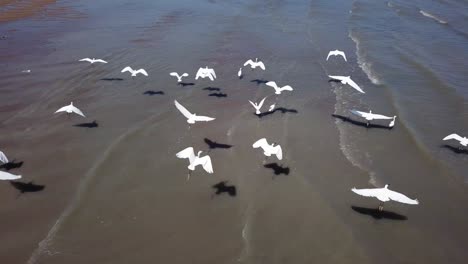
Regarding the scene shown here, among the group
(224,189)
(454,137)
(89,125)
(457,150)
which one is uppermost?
(454,137)

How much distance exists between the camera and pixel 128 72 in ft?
76.1

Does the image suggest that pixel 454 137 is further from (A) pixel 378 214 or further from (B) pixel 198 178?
(B) pixel 198 178

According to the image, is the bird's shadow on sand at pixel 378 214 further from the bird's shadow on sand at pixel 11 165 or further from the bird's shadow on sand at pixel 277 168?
the bird's shadow on sand at pixel 11 165

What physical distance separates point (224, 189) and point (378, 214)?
4755mm

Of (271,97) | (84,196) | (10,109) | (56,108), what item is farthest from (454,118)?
(10,109)

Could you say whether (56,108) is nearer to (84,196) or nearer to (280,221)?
(84,196)

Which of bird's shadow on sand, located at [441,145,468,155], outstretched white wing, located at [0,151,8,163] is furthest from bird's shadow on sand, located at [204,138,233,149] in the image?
bird's shadow on sand, located at [441,145,468,155]

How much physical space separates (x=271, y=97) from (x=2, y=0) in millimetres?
28409

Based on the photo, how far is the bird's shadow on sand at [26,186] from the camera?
13.3 metres

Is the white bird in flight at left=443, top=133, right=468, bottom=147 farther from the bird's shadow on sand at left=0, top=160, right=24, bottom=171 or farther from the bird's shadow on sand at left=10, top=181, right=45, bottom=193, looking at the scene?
the bird's shadow on sand at left=0, top=160, right=24, bottom=171

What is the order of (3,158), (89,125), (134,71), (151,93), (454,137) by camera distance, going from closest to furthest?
1. (3,158)
2. (454,137)
3. (89,125)
4. (151,93)
5. (134,71)

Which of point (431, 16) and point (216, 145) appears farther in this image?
point (431, 16)

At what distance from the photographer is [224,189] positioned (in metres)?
13.9

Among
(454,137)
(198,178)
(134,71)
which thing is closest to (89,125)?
(134,71)
